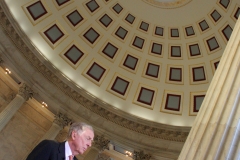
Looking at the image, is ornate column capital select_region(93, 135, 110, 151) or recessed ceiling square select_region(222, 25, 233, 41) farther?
recessed ceiling square select_region(222, 25, 233, 41)

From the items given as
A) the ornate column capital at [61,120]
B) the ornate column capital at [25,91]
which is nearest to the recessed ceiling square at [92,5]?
the ornate column capital at [25,91]

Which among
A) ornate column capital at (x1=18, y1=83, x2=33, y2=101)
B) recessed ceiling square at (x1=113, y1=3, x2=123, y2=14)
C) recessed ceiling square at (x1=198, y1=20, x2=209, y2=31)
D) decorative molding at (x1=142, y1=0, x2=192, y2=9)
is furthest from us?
recessed ceiling square at (x1=113, y1=3, x2=123, y2=14)

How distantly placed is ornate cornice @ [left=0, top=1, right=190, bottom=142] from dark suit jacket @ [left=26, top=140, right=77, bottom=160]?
13159 millimetres

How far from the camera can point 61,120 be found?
1495 centimetres

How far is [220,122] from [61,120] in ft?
41.1

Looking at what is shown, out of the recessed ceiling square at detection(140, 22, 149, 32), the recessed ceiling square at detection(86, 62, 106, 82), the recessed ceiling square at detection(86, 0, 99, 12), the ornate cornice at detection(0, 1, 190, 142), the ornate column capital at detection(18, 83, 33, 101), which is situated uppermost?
the recessed ceiling square at detection(140, 22, 149, 32)

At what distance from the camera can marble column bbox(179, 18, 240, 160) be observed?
10.4ft

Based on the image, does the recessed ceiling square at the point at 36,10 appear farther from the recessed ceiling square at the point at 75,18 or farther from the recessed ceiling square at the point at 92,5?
the recessed ceiling square at the point at 92,5

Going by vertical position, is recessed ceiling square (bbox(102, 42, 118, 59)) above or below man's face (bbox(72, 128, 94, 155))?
above

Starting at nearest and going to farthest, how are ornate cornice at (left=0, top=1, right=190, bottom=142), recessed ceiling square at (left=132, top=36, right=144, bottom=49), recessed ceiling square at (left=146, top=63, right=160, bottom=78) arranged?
ornate cornice at (left=0, top=1, right=190, bottom=142), recessed ceiling square at (left=146, top=63, right=160, bottom=78), recessed ceiling square at (left=132, top=36, right=144, bottom=49)

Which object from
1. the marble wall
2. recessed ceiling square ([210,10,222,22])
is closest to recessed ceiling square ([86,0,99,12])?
the marble wall

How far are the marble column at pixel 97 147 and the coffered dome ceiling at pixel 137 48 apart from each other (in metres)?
2.43

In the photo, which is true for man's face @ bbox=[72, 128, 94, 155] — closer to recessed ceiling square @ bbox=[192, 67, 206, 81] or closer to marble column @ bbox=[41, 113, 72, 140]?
marble column @ bbox=[41, 113, 72, 140]

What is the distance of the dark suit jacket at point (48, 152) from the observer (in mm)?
2852
